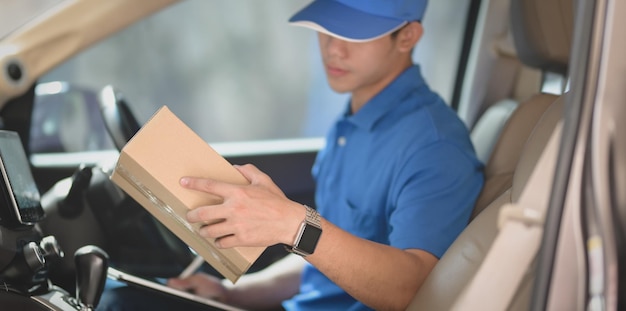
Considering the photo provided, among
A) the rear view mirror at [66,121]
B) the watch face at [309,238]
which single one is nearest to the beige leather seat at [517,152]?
the watch face at [309,238]

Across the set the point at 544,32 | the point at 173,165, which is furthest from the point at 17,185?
the point at 544,32

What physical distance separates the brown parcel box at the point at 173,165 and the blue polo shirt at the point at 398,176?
44cm

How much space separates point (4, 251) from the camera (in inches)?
55.4

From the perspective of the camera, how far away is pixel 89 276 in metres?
1.46

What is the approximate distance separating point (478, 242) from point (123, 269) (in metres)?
0.92

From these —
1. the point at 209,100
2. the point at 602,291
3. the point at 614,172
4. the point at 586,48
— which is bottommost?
the point at 209,100

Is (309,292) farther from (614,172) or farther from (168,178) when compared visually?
(614,172)

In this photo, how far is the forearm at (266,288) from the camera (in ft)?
7.06

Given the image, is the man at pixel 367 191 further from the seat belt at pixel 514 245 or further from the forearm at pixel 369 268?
the seat belt at pixel 514 245

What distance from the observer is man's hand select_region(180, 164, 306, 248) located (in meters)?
1.33

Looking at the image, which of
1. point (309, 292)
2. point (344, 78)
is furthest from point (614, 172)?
point (309, 292)

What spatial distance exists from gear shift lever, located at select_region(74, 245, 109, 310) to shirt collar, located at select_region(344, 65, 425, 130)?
2.53 ft

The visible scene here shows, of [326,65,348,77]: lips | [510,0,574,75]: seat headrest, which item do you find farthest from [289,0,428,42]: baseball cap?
[510,0,574,75]: seat headrest

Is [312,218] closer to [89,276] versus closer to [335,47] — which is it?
[89,276]
